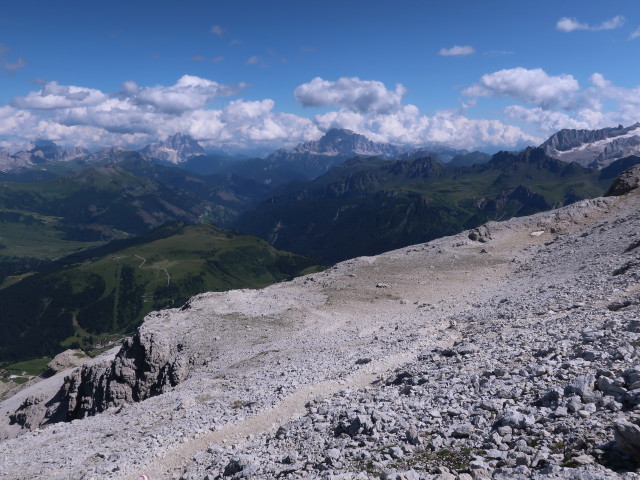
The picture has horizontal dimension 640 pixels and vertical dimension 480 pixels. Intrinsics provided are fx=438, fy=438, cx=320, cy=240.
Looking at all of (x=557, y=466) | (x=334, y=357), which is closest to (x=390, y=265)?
(x=334, y=357)

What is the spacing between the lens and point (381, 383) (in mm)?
23516

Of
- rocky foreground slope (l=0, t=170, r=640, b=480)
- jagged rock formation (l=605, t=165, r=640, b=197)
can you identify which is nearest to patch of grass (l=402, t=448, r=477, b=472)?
rocky foreground slope (l=0, t=170, r=640, b=480)

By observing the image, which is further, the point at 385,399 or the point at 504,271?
the point at 504,271

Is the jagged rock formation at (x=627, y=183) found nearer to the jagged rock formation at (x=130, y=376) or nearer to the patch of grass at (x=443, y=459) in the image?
the jagged rock formation at (x=130, y=376)

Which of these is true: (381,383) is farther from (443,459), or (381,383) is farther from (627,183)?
(627,183)

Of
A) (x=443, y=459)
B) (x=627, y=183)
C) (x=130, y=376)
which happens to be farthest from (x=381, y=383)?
(x=627, y=183)

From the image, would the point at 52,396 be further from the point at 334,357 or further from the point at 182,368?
the point at 334,357

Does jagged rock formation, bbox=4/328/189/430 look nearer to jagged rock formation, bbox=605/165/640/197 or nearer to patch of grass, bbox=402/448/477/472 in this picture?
patch of grass, bbox=402/448/477/472

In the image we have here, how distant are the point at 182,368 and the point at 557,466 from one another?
33842 millimetres

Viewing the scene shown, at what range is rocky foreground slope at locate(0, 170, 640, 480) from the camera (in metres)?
13.4

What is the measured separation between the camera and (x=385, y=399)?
1947cm

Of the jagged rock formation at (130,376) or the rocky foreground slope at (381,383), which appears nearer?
the rocky foreground slope at (381,383)

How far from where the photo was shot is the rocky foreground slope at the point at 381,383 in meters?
13.4

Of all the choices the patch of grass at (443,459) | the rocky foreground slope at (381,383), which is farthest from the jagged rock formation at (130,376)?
the patch of grass at (443,459)
